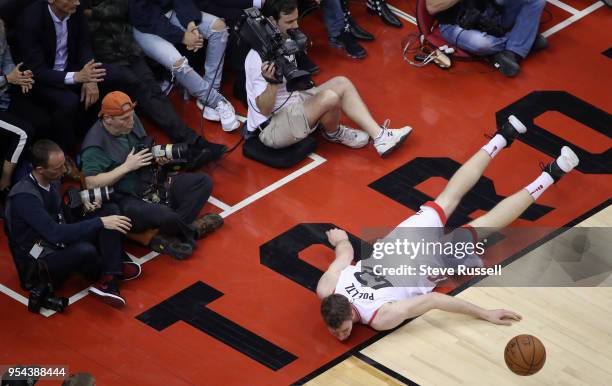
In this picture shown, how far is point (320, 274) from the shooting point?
29.3ft

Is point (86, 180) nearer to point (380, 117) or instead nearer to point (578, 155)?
point (380, 117)

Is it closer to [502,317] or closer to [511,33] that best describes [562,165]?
[502,317]

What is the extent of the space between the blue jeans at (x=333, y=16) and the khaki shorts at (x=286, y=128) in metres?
1.49

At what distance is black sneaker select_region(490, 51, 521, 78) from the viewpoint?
1083 centimetres

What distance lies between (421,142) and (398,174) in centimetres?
45

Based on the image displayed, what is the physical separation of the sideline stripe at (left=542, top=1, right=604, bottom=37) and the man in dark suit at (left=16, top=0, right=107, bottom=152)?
420 cm

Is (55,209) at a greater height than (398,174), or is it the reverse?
(55,209)

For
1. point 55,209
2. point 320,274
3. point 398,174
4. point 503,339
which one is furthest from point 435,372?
point 55,209

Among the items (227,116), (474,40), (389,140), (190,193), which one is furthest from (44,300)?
(474,40)

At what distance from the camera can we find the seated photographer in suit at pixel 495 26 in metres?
10.8

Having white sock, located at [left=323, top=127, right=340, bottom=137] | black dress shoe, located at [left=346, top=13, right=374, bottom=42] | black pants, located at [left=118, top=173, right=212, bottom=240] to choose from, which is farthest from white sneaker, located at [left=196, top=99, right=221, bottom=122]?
black dress shoe, located at [left=346, top=13, right=374, bottom=42]

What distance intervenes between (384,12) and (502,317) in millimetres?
3936

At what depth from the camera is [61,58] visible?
942 centimetres

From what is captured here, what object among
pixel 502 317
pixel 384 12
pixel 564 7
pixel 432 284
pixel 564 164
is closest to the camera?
pixel 502 317
